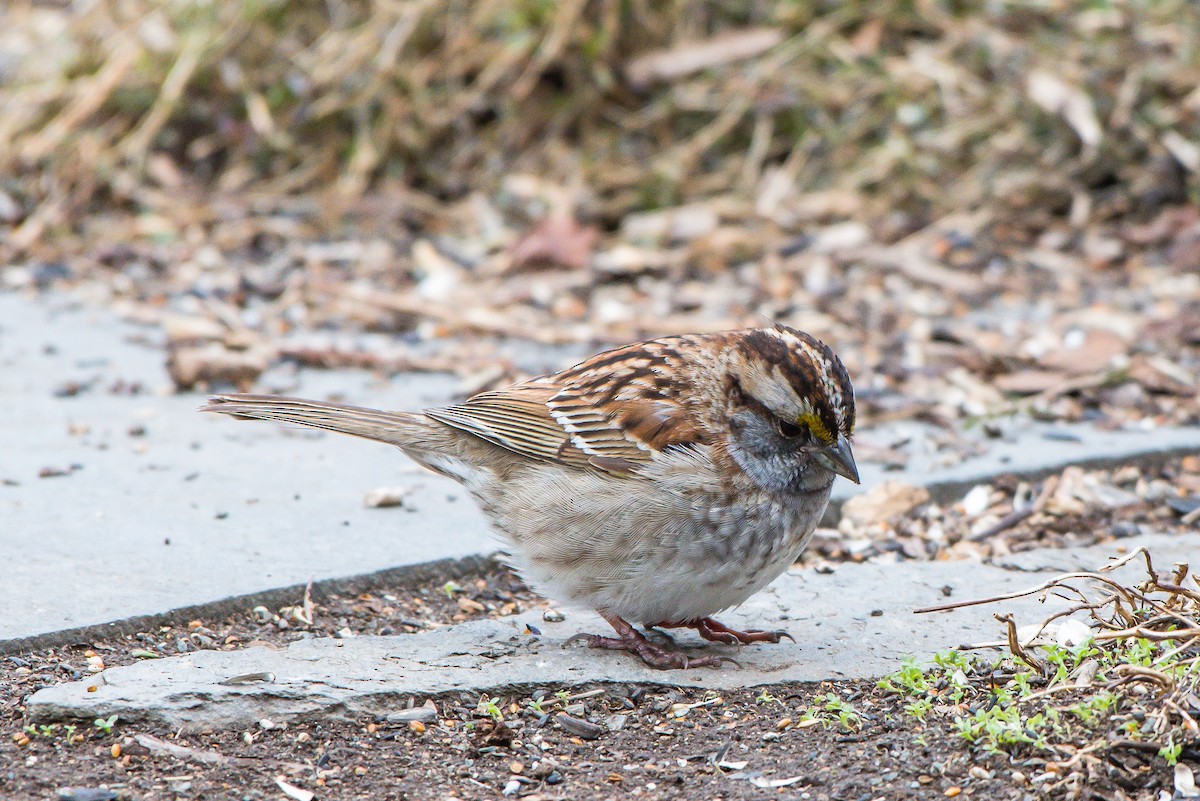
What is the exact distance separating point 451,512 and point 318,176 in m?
3.74

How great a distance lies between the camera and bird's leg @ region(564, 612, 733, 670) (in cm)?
324

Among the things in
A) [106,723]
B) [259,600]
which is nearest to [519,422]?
[259,600]

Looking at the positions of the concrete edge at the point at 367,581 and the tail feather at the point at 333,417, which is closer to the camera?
the concrete edge at the point at 367,581

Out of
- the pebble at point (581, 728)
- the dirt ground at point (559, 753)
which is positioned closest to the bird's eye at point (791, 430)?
the dirt ground at point (559, 753)

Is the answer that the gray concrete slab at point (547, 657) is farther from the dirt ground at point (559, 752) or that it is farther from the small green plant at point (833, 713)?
the small green plant at point (833, 713)

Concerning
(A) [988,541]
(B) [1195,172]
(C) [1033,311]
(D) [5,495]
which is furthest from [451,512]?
(B) [1195,172]

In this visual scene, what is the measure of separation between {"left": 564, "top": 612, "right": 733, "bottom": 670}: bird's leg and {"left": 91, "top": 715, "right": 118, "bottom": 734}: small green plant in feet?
3.54

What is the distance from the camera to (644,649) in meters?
3.29

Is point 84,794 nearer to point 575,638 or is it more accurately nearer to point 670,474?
point 575,638

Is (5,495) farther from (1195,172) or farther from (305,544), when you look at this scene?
(1195,172)

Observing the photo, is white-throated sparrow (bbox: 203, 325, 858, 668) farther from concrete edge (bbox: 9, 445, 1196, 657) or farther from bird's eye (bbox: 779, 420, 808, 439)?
concrete edge (bbox: 9, 445, 1196, 657)

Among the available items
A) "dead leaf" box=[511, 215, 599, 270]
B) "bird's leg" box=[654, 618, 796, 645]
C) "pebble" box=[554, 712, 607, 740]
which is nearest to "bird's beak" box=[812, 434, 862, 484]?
"bird's leg" box=[654, 618, 796, 645]

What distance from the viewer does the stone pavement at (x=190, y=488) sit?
11.1 feet

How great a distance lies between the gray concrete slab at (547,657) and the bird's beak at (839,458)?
0.35 metres
